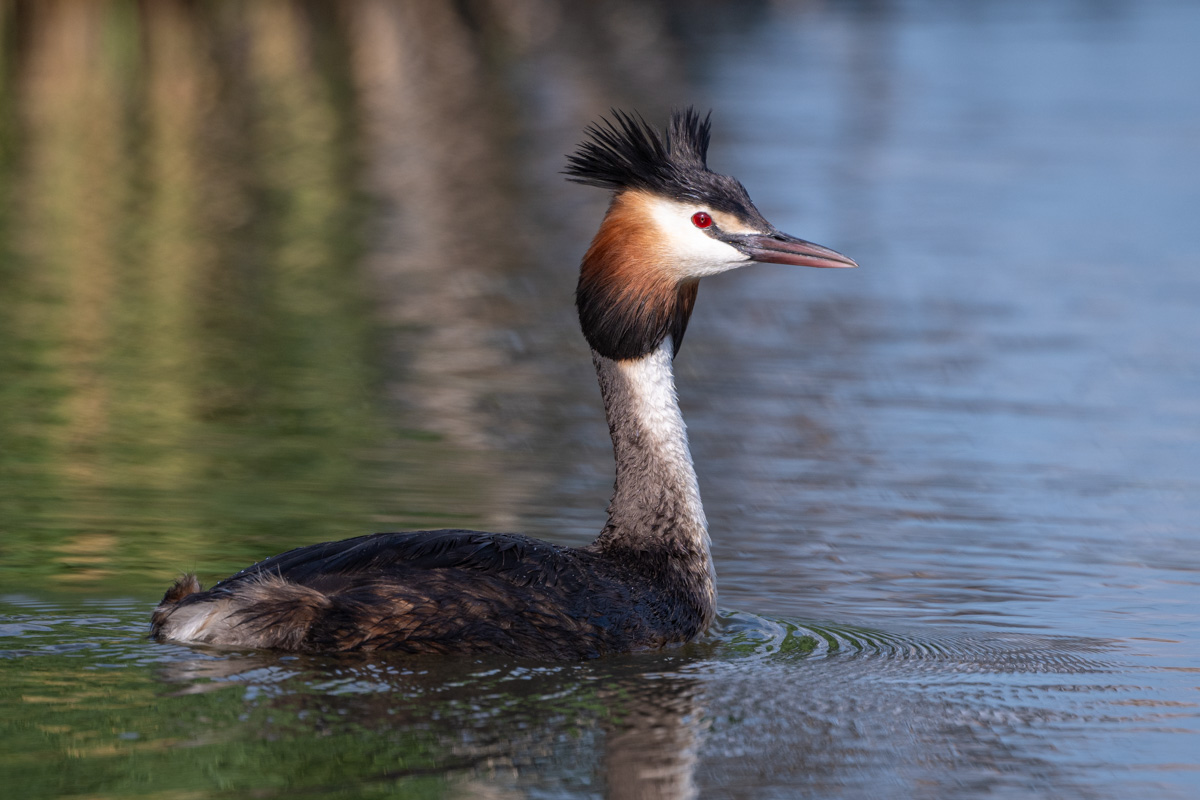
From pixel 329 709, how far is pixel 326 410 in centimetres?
556

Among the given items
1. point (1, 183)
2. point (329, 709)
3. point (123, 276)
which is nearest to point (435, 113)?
point (1, 183)

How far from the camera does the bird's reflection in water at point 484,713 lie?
240 inches

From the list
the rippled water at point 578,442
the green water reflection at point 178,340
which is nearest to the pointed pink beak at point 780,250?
the rippled water at point 578,442

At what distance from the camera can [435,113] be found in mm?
30062

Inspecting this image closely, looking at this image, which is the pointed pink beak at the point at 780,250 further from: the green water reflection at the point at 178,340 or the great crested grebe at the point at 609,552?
the green water reflection at the point at 178,340

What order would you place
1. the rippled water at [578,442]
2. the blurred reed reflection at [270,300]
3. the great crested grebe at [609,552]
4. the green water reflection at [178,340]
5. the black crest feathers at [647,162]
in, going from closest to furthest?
the rippled water at [578,442] → the great crested grebe at [609,552] → the black crest feathers at [647,162] → the green water reflection at [178,340] → the blurred reed reflection at [270,300]

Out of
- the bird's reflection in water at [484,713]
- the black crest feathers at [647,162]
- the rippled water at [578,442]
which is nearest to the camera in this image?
the bird's reflection in water at [484,713]

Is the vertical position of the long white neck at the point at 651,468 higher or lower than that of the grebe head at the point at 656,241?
lower

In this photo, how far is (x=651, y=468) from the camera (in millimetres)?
8336

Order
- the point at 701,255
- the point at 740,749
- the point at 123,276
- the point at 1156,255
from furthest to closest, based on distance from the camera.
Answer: the point at 1156,255
the point at 123,276
the point at 701,255
the point at 740,749

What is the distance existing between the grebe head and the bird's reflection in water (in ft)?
5.38

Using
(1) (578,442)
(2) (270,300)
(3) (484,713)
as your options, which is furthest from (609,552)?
(2) (270,300)

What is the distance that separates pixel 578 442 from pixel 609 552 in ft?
11.2

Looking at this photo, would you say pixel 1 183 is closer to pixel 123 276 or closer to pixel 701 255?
pixel 123 276
